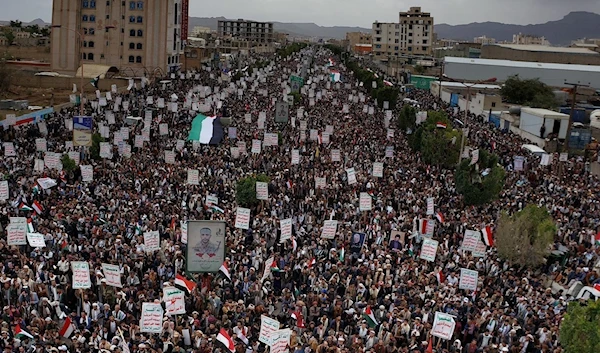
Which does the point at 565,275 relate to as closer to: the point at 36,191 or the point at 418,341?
the point at 418,341

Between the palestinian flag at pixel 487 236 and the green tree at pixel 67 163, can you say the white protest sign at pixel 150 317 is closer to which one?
the palestinian flag at pixel 487 236

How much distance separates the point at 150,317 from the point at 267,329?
2.03 m

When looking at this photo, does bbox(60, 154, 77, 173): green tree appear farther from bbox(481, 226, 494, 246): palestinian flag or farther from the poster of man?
bbox(481, 226, 494, 246): palestinian flag

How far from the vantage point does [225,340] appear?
12133mm

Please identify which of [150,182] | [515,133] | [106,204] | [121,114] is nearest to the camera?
[106,204]

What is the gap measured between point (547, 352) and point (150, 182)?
1499 centimetres

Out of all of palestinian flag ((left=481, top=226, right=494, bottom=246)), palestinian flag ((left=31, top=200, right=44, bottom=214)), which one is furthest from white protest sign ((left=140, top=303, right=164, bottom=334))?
palestinian flag ((left=481, top=226, right=494, bottom=246))

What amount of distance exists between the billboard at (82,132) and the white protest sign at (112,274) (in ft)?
42.4

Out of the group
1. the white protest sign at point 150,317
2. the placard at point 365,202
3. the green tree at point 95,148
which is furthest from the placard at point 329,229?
the green tree at point 95,148

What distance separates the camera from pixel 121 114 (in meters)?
41.1

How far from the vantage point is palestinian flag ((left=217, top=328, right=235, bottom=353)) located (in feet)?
39.7

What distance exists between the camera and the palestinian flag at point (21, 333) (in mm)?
12234

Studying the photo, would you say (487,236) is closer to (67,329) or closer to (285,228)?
(285,228)

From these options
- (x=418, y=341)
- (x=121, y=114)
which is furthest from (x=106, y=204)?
(x=121, y=114)
